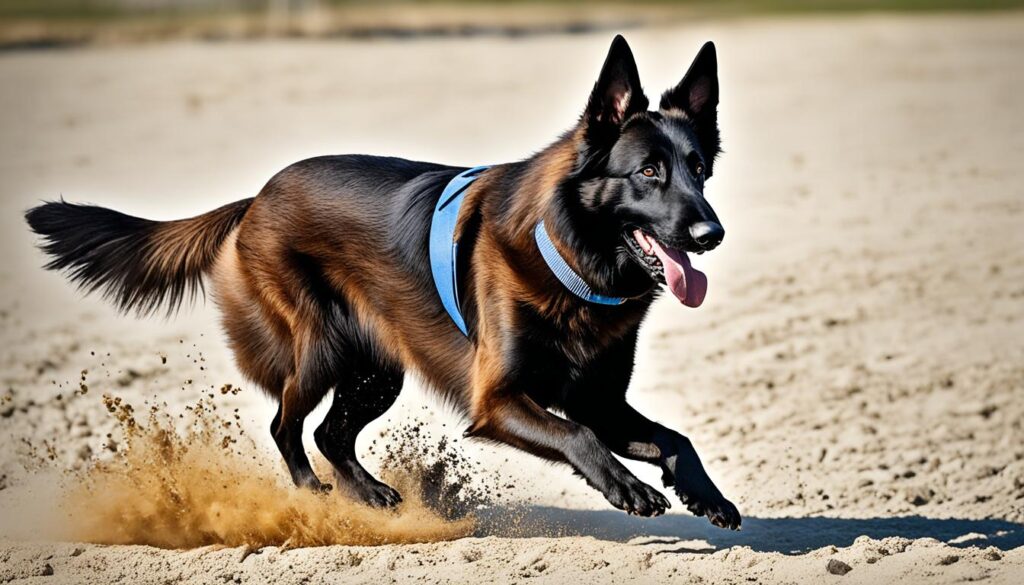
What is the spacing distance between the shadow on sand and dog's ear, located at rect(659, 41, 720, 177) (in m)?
1.51

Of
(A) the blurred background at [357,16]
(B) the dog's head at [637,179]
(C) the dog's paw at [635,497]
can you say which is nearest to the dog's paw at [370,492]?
(C) the dog's paw at [635,497]

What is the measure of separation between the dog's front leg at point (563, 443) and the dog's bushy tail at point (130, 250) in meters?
1.56

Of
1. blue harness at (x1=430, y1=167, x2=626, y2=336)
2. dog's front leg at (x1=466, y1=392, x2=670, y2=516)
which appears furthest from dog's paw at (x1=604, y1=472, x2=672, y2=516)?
blue harness at (x1=430, y1=167, x2=626, y2=336)

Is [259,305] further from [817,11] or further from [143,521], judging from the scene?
[817,11]

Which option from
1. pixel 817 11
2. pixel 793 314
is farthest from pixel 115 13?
pixel 793 314

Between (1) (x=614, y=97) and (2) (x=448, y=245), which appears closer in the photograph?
(1) (x=614, y=97)

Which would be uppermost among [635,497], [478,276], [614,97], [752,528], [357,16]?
[357,16]

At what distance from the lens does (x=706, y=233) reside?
4.41 meters

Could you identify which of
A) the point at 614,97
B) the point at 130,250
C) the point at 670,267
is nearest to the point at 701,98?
the point at 614,97

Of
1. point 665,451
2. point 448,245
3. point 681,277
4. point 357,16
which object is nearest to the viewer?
point 681,277

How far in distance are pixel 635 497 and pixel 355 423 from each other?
157 cm

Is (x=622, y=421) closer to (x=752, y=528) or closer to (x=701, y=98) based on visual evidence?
(x=752, y=528)

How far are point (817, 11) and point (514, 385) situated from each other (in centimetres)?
2288

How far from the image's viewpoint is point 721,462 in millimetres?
6402
